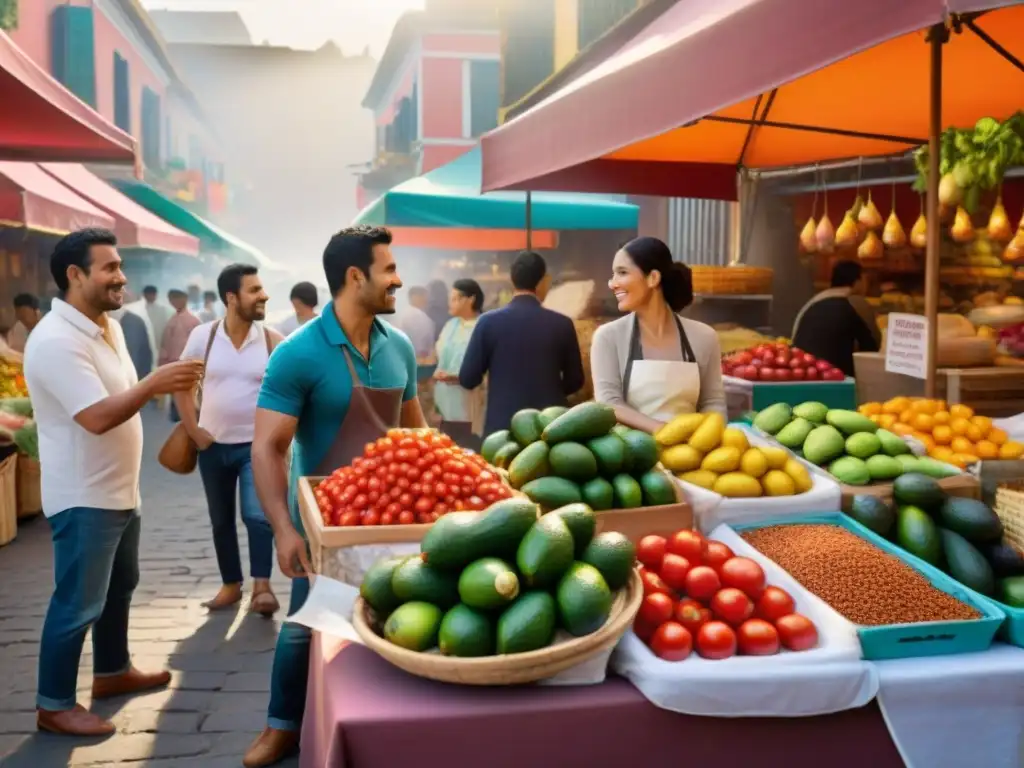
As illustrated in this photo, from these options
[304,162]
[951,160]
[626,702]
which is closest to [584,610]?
[626,702]

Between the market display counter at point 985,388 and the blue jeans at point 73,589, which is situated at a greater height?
the market display counter at point 985,388

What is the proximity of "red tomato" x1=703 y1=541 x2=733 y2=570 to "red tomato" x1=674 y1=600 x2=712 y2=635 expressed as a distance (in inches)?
9.5

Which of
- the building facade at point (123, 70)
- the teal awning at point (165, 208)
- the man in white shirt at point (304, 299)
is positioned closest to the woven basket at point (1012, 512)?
the man in white shirt at point (304, 299)

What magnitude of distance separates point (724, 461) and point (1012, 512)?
0.93 m

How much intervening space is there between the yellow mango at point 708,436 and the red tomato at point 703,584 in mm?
930

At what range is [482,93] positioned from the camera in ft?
92.5

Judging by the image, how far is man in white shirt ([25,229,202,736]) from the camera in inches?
155

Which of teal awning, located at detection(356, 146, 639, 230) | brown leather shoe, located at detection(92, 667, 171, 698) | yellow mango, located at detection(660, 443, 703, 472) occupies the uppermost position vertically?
teal awning, located at detection(356, 146, 639, 230)

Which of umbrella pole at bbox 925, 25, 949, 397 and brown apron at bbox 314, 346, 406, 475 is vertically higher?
umbrella pole at bbox 925, 25, 949, 397

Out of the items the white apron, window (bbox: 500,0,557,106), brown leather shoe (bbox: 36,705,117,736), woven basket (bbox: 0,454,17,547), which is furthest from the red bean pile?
window (bbox: 500,0,557,106)

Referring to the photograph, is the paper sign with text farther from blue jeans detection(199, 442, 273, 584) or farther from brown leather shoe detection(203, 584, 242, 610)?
brown leather shoe detection(203, 584, 242, 610)

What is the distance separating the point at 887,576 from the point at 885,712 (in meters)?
0.51

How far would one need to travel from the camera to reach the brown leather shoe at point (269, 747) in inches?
149

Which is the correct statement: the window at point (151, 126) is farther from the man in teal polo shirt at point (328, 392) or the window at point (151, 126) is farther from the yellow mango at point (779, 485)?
the yellow mango at point (779, 485)
